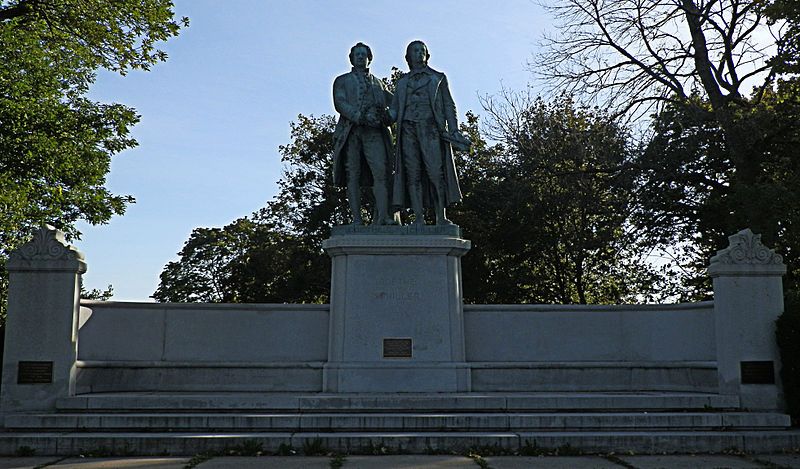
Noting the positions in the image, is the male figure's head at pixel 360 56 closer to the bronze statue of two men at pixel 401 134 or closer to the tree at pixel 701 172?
the bronze statue of two men at pixel 401 134

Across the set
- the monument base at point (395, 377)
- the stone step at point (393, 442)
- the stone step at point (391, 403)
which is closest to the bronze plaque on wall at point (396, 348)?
the monument base at point (395, 377)

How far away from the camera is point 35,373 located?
10750mm

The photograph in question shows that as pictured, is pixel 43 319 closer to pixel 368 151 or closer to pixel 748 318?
pixel 368 151

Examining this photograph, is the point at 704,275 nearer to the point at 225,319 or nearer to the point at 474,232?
the point at 474,232

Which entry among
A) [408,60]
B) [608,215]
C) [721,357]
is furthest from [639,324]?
[608,215]

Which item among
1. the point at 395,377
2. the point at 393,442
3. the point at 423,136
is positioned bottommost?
the point at 393,442

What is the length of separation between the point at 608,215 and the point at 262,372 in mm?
15103

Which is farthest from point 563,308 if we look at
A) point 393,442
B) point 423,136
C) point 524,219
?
point 524,219

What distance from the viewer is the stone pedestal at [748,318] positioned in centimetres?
1087

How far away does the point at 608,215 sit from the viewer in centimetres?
2506

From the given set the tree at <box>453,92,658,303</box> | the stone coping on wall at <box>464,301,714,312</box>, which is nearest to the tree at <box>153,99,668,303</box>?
the tree at <box>453,92,658,303</box>

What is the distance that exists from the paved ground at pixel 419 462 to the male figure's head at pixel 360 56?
669 cm

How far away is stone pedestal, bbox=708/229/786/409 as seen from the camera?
10867 mm

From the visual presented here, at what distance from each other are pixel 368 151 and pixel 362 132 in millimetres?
311
